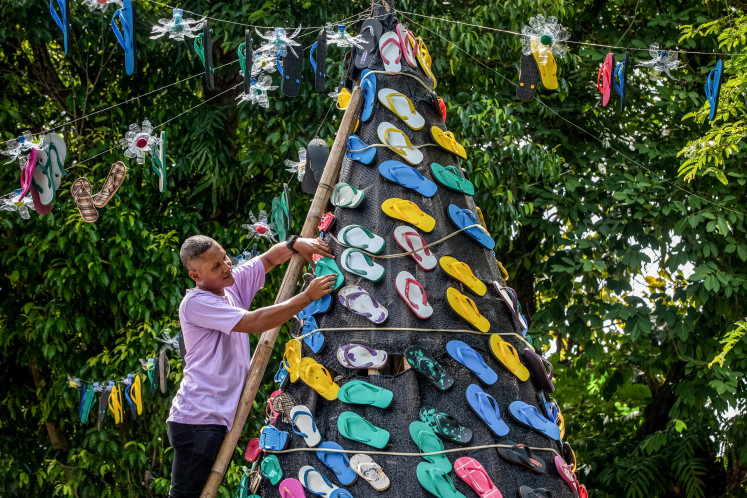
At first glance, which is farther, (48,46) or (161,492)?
(48,46)

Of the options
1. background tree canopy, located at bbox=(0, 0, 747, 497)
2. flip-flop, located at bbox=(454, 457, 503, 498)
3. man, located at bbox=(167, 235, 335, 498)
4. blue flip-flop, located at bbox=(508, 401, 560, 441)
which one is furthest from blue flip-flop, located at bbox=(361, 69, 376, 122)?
background tree canopy, located at bbox=(0, 0, 747, 497)

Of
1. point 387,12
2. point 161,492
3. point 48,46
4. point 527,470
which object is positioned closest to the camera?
point 527,470

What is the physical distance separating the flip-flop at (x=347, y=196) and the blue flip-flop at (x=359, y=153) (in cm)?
11

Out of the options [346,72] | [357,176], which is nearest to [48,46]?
[346,72]

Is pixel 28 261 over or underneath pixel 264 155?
underneath

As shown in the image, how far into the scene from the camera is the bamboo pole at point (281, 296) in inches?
106

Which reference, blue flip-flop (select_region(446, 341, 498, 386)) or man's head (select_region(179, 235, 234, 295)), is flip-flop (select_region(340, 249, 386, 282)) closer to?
blue flip-flop (select_region(446, 341, 498, 386))

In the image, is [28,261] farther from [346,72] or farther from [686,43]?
[686,43]

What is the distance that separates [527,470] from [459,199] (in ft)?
2.94

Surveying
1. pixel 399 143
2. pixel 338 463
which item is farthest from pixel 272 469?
pixel 399 143

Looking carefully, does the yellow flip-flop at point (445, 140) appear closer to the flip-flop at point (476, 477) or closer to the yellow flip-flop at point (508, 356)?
the yellow flip-flop at point (508, 356)

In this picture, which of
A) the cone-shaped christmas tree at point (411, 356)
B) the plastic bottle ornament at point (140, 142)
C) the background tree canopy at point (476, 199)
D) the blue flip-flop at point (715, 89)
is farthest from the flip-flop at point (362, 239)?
the background tree canopy at point (476, 199)

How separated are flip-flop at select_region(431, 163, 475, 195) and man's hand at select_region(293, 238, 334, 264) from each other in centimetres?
43

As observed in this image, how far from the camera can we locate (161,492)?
224 inches
